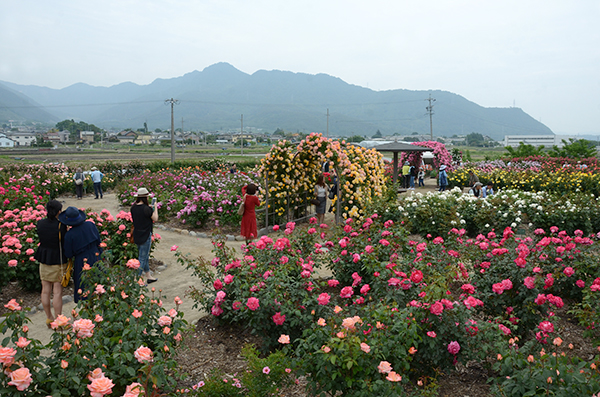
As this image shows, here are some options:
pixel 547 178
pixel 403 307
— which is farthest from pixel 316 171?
pixel 547 178

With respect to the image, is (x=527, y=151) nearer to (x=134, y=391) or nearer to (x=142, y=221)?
(x=142, y=221)

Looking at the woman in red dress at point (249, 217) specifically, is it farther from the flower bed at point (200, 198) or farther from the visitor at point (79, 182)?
the visitor at point (79, 182)

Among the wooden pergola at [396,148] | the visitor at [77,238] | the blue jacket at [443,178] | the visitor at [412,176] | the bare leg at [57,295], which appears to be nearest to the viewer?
the visitor at [77,238]

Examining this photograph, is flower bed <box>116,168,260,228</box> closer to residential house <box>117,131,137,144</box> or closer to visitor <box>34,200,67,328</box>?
visitor <box>34,200,67,328</box>

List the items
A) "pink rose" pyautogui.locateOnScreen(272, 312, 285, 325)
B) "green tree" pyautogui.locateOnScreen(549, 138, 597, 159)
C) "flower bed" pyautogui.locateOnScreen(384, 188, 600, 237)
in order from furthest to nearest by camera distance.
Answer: "green tree" pyautogui.locateOnScreen(549, 138, 597, 159), "flower bed" pyautogui.locateOnScreen(384, 188, 600, 237), "pink rose" pyautogui.locateOnScreen(272, 312, 285, 325)

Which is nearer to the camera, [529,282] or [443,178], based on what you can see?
[529,282]

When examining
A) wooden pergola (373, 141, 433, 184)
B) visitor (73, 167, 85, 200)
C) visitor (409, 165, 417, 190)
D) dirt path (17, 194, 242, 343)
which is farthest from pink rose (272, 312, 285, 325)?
visitor (409, 165, 417, 190)

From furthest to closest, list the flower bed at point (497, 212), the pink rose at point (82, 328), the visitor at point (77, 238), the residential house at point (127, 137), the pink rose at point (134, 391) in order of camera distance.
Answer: the residential house at point (127, 137) → the flower bed at point (497, 212) → the visitor at point (77, 238) → the pink rose at point (82, 328) → the pink rose at point (134, 391)

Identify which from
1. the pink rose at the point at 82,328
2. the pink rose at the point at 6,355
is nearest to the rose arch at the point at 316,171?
the pink rose at the point at 82,328

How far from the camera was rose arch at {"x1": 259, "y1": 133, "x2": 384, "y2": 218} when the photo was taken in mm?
10281

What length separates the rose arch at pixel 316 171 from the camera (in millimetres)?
10281

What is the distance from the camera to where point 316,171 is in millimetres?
11438

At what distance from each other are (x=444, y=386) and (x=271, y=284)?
185 cm

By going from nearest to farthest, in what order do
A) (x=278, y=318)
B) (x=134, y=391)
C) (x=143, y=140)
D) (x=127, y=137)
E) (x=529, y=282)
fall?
(x=134, y=391)
(x=278, y=318)
(x=529, y=282)
(x=143, y=140)
(x=127, y=137)
